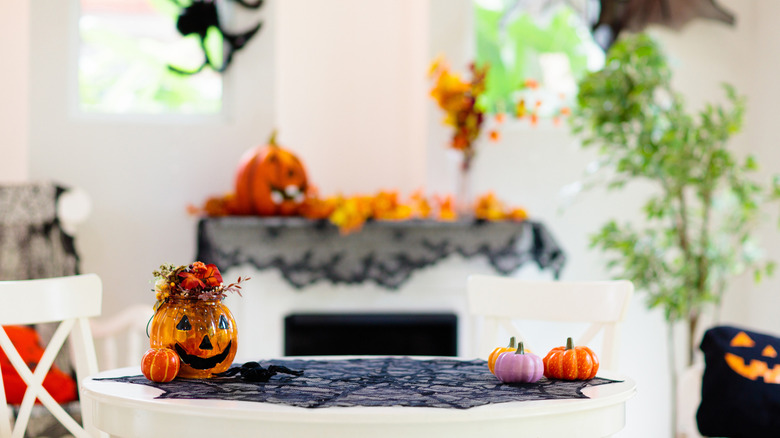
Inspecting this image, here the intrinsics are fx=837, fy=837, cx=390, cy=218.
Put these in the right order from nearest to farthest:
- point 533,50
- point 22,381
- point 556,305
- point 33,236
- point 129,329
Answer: point 556,305 → point 22,381 → point 129,329 → point 33,236 → point 533,50

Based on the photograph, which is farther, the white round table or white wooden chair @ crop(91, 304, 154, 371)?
white wooden chair @ crop(91, 304, 154, 371)

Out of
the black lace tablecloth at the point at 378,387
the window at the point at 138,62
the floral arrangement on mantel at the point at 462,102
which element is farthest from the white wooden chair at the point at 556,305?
the window at the point at 138,62

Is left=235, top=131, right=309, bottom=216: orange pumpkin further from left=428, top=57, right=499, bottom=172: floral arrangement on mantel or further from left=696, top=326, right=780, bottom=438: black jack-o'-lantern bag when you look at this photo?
left=696, top=326, right=780, bottom=438: black jack-o'-lantern bag

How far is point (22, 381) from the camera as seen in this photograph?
2.55m

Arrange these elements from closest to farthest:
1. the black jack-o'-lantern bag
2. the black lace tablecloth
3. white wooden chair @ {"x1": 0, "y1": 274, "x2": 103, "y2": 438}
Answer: the black lace tablecloth
white wooden chair @ {"x1": 0, "y1": 274, "x2": 103, "y2": 438}
the black jack-o'-lantern bag

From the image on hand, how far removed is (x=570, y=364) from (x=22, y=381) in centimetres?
179

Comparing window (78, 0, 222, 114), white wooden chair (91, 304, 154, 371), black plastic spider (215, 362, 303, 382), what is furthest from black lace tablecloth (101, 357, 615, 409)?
window (78, 0, 222, 114)

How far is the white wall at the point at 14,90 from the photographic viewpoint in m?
3.48

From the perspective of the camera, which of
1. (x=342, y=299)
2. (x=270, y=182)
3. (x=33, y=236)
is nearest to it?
(x=33, y=236)

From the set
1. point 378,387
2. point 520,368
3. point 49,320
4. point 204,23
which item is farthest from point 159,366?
point 204,23

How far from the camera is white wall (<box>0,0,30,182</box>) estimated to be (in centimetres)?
348

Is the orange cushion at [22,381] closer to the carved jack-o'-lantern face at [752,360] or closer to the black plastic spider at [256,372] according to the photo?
the black plastic spider at [256,372]

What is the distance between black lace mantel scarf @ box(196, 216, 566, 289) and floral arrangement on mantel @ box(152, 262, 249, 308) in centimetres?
174

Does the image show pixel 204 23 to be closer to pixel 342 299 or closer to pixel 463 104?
pixel 463 104
